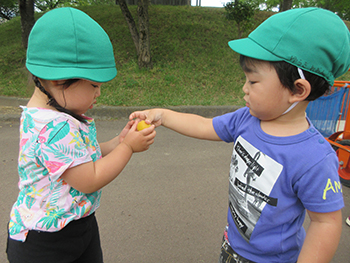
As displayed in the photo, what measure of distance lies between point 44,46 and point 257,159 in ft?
3.44

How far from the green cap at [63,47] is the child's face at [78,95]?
0.27ft

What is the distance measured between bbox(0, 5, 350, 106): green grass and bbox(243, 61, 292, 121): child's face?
5.11 meters

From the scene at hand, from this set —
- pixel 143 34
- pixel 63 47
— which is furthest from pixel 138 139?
pixel 143 34

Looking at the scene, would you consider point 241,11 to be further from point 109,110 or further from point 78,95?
point 78,95

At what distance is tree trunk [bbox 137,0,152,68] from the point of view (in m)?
7.57

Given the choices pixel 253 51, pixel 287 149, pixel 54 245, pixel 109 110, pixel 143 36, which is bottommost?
pixel 109 110

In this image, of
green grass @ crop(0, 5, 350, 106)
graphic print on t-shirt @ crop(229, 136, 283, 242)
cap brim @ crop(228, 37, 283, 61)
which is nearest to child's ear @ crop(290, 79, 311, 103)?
cap brim @ crop(228, 37, 283, 61)

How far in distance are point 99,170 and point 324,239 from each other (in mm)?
968

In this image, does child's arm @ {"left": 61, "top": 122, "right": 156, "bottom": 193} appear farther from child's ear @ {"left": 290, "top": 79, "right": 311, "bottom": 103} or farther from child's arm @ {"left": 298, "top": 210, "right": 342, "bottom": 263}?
child's arm @ {"left": 298, "top": 210, "right": 342, "bottom": 263}

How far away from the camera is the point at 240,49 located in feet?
3.57

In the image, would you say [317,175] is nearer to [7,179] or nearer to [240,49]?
[240,49]

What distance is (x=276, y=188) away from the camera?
1.09 m

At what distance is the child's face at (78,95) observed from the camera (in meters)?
1.15

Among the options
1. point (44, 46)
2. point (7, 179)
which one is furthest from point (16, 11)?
point (44, 46)
